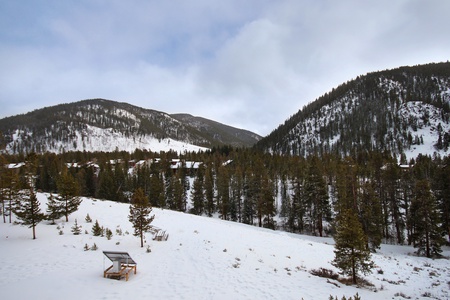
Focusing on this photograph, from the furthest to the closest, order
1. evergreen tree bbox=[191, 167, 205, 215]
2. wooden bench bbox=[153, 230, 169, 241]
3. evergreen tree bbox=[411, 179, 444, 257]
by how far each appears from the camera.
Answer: evergreen tree bbox=[191, 167, 205, 215] < evergreen tree bbox=[411, 179, 444, 257] < wooden bench bbox=[153, 230, 169, 241]

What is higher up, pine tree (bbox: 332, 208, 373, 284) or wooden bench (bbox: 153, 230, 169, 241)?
pine tree (bbox: 332, 208, 373, 284)

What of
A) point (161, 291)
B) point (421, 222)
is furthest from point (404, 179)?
point (161, 291)

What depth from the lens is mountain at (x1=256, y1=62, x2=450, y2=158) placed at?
143000 millimetres

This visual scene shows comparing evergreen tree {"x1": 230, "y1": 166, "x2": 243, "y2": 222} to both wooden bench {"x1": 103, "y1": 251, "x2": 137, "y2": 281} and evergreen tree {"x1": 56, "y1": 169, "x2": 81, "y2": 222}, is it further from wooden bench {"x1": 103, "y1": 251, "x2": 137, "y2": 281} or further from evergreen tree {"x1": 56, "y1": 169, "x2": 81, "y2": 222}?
wooden bench {"x1": 103, "y1": 251, "x2": 137, "y2": 281}

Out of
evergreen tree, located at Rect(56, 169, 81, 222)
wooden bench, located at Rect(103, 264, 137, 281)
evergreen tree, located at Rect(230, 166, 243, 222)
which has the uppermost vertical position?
evergreen tree, located at Rect(56, 169, 81, 222)

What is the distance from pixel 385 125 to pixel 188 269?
7157 inches

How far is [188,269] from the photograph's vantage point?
15156 mm

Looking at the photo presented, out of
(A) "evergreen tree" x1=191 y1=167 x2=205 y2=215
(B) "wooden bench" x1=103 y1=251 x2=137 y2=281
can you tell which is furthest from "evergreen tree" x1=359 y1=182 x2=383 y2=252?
(A) "evergreen tree" x1=191 y1=167 x2=205 y2=215

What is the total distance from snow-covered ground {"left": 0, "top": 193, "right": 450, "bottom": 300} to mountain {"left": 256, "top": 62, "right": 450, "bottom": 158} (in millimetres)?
134230

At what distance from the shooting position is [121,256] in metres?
12.8

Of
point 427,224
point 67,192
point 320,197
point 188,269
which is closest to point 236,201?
point 320,197

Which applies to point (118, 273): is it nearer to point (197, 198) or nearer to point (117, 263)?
point (117, 263)

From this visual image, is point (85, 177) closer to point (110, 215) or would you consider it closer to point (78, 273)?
point (110, 215)

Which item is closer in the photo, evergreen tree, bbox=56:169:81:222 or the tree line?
evergreen tree, bbox=56:169:81:222
